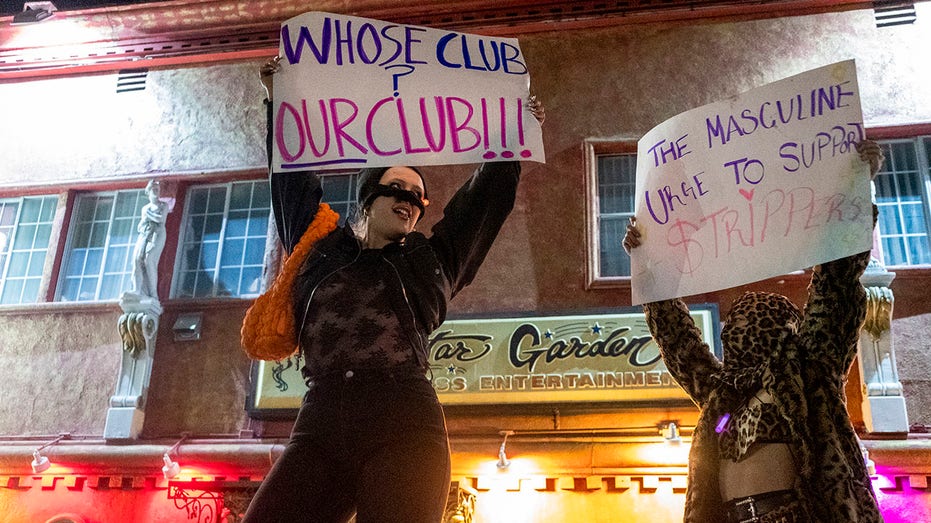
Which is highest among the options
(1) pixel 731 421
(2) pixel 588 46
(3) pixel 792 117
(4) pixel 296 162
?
(2) pixel 588 46

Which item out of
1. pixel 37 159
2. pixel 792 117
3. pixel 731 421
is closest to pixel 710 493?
pixel 731 421

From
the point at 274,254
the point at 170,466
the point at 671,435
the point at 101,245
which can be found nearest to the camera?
the point at 671,435

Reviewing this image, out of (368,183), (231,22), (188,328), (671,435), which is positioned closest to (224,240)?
(188,328)

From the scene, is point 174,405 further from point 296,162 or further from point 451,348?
point 296,162

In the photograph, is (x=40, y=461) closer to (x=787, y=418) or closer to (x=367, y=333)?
(x=367, y=333)

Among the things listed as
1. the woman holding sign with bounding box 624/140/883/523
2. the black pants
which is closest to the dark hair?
the black pants

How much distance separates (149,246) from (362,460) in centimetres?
803

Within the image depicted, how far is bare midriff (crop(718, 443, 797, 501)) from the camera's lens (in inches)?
97.6

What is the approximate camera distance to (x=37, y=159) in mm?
10438

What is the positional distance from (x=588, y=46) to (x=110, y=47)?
243 inches

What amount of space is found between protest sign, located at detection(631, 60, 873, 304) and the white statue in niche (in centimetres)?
735

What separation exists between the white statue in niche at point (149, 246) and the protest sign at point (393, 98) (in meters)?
6.95

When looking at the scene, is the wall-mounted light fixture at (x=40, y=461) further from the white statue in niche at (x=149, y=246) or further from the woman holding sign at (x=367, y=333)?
the woman holding sign at (x=367, y=333)

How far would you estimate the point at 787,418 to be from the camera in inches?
98.5
